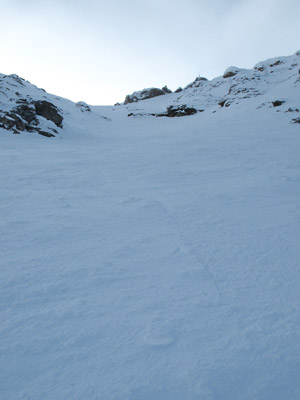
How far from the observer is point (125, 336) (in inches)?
63.2

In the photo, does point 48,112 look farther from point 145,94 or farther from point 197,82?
point 197,82

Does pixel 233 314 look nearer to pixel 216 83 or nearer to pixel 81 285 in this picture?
pixel 81 285

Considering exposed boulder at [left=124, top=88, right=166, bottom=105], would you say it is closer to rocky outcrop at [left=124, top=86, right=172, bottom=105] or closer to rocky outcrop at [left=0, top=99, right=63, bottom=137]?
rocky outcrop at [left=124, top=86, right=172, bottom=105]

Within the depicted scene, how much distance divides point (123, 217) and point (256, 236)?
1.59 metres

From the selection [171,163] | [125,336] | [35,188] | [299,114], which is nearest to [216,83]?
[299,114]

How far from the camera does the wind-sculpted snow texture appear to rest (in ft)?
4.50

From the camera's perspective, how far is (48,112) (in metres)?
13.8

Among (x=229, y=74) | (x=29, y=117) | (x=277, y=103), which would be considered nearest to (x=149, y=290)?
(x=29, y=117)

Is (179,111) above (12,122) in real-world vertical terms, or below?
above

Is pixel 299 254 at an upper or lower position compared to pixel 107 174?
lower

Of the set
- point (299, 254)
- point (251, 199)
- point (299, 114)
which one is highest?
point (299, 114)

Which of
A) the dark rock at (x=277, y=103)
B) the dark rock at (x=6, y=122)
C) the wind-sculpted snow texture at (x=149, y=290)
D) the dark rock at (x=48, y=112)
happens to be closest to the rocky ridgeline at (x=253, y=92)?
the dark rock at (x=277, y=103)

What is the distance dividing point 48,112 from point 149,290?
14.1 meters

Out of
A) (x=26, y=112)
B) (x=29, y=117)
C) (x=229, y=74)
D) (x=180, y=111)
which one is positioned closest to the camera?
(x=29, y=117)
